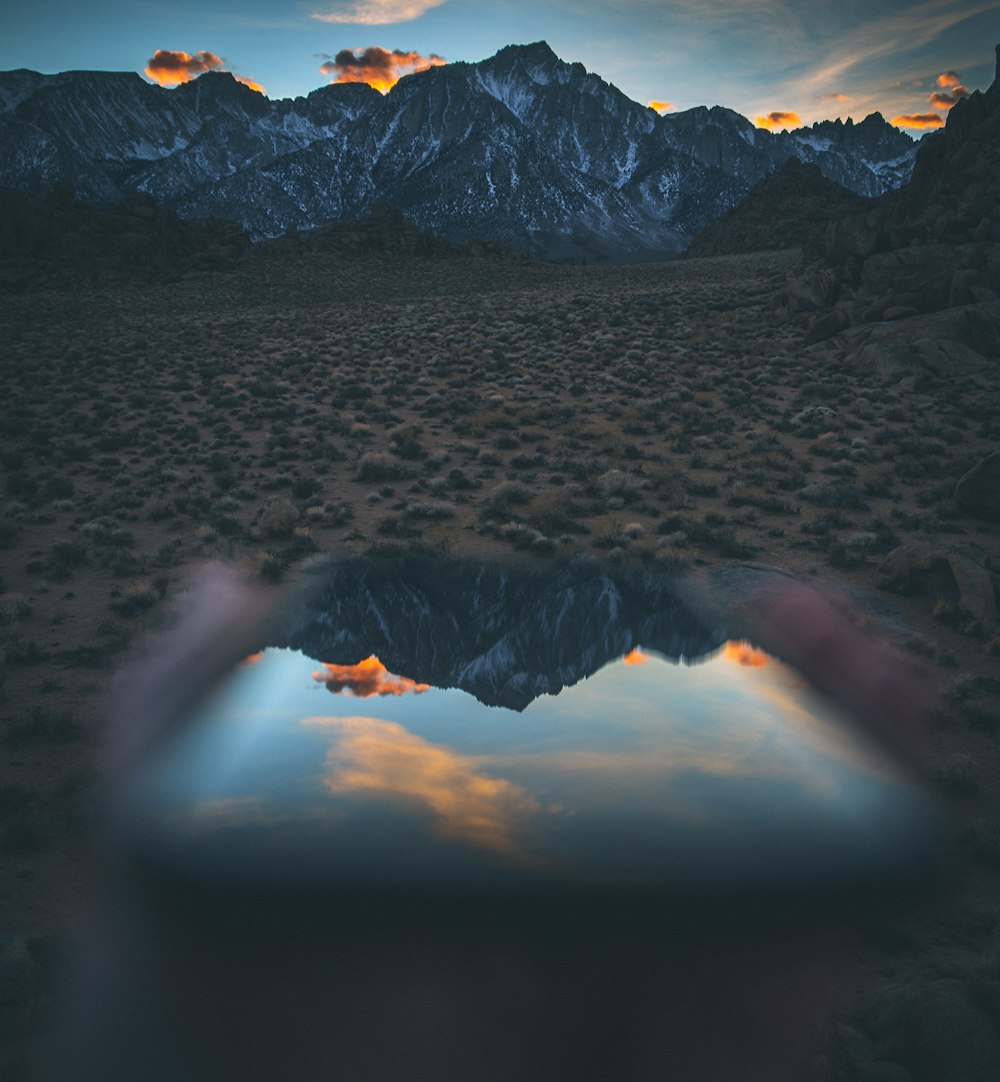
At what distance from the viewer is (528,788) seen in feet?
26.8

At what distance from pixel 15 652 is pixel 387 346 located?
3181 cm

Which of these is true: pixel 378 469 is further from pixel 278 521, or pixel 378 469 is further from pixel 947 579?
pixel 947 579

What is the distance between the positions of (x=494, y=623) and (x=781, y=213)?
12912 centimetres

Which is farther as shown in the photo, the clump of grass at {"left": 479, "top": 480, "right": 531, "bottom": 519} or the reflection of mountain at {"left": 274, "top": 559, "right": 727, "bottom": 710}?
the clump of grass at {"left": 479, "top": 480, "right": 531, "bottom": 519}

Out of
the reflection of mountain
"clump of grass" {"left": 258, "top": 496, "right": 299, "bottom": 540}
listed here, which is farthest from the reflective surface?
"clump of grass" {"left": 258, "top": 496, "right": 299, "bottom": 540}

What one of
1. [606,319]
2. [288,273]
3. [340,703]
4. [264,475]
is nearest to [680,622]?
[340,703]

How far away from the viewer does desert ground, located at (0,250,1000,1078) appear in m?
8.03

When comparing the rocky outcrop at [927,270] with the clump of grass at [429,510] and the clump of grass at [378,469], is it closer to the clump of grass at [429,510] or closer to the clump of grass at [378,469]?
the clump of grass at [378,469]

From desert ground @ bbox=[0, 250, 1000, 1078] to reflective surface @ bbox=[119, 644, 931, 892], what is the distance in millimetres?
924

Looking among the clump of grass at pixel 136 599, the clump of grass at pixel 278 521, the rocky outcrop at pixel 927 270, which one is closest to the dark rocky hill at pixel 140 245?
the rocky outcrop at pixel 927 270

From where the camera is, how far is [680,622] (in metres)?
12.4

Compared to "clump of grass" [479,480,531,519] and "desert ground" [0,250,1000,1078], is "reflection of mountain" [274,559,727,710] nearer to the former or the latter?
"desert ground" [0,250,1000,1078]

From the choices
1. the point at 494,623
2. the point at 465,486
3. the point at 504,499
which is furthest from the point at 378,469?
the point at 494,623

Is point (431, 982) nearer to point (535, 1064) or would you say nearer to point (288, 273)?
point (535, 1064)
